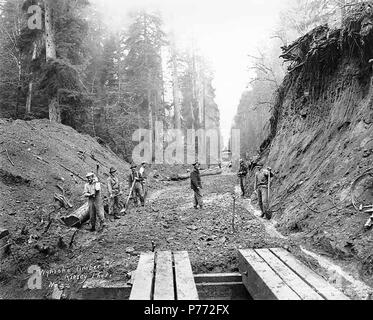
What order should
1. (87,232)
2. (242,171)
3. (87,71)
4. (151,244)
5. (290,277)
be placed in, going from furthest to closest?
(87,71)
(242,171)
(87,232)
(151,244)
(290,277)

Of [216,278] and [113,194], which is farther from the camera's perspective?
[113,194]

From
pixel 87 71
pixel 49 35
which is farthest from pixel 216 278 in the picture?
pixel 87 71

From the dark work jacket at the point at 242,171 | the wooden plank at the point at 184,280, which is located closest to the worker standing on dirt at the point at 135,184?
the dark work jacket at the point at 242,171

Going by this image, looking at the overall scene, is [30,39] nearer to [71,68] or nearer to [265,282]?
[71,68]

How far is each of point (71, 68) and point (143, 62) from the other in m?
13.0

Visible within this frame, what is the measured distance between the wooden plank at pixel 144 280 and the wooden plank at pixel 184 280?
34 centimetres

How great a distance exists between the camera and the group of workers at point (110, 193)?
389 inches

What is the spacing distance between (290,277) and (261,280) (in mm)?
360

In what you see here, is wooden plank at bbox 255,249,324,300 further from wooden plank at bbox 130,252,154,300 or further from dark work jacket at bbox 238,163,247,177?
dark work jacket at bbox 238,163,247,177

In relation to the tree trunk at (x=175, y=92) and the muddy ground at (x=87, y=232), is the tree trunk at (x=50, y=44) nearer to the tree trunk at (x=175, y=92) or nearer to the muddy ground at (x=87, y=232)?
the muddy ground at (x=87, y=232)

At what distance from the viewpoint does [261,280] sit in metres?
4.21

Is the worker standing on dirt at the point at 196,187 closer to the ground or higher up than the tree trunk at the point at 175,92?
closer to the ground

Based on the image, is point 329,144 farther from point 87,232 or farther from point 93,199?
point 87,232

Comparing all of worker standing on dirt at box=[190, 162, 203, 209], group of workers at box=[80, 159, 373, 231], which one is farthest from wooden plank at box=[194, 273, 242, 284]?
worker standing on dirt at box=[190, 162, 203, 209]
